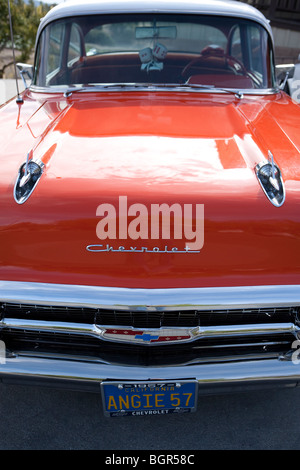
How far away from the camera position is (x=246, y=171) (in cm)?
195

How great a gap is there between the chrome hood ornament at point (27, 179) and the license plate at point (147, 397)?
80 centimetres

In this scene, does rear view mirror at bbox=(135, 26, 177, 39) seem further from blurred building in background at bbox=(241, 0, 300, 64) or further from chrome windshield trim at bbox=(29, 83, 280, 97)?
blurred building in background at bbox=(241, 0, 300, 64)

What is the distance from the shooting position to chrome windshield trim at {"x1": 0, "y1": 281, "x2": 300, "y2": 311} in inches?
69.7

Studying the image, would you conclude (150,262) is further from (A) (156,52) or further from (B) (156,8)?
(B) (156,8)

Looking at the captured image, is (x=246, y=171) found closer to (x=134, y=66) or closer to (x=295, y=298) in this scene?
(x=295, y=298)

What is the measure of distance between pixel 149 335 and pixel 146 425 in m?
0.73

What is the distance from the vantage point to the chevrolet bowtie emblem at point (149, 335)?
186cm

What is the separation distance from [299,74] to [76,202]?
24.6 ft

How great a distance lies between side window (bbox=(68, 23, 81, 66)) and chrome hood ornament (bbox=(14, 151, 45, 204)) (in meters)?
1.56

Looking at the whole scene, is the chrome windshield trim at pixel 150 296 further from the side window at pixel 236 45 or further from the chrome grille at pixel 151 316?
the side window at pixel 236 45

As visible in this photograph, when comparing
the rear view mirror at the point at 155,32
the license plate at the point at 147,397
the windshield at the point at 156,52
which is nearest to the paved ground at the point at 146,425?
the license plate at the point at 147,397

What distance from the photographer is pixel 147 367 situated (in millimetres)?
1911

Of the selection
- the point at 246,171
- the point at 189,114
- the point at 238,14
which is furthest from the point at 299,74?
the point at 246,171

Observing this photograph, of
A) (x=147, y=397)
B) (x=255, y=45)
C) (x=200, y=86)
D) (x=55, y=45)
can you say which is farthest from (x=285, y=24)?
(x=147, y=397)
